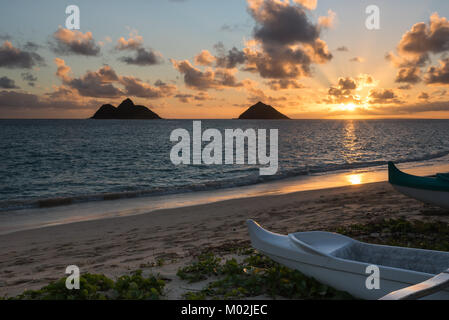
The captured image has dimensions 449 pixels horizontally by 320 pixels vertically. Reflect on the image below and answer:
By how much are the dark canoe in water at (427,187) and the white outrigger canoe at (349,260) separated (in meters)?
5.66

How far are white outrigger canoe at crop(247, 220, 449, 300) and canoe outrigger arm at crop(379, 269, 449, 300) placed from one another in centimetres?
54

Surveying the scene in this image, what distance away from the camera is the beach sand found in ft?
24.2

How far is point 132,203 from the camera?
59.2 ft

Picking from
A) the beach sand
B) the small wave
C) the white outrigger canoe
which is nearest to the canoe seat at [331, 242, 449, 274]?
the white outrigger canoe

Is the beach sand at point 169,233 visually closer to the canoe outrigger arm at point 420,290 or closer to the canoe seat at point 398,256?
the canoe seat at point 398,256

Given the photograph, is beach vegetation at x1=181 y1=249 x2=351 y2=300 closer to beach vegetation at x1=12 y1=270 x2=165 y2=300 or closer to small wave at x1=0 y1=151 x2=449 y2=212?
beach vegetation at x1=12 y1=270 x2=165 y2=300

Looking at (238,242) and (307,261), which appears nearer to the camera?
(307,261)

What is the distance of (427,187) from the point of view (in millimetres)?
10016

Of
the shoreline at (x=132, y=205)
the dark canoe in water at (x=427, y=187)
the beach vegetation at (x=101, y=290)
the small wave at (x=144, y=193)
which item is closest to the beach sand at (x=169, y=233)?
the beach vegetation at (x=101, y=290)

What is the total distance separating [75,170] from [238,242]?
29.9 meters

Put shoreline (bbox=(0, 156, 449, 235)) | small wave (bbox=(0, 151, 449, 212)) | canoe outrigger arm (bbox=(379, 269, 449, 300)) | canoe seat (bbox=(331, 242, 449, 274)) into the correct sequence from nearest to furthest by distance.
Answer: canoe outrigger arm (bbox=(379, 269, 449, 300)) → canoe seat (bbox=(331, 242, 449, 274)) → shoreline (bbox=(0, 156, 449, 235)) → small wave (bbox=(0, 151, 449, 212))
